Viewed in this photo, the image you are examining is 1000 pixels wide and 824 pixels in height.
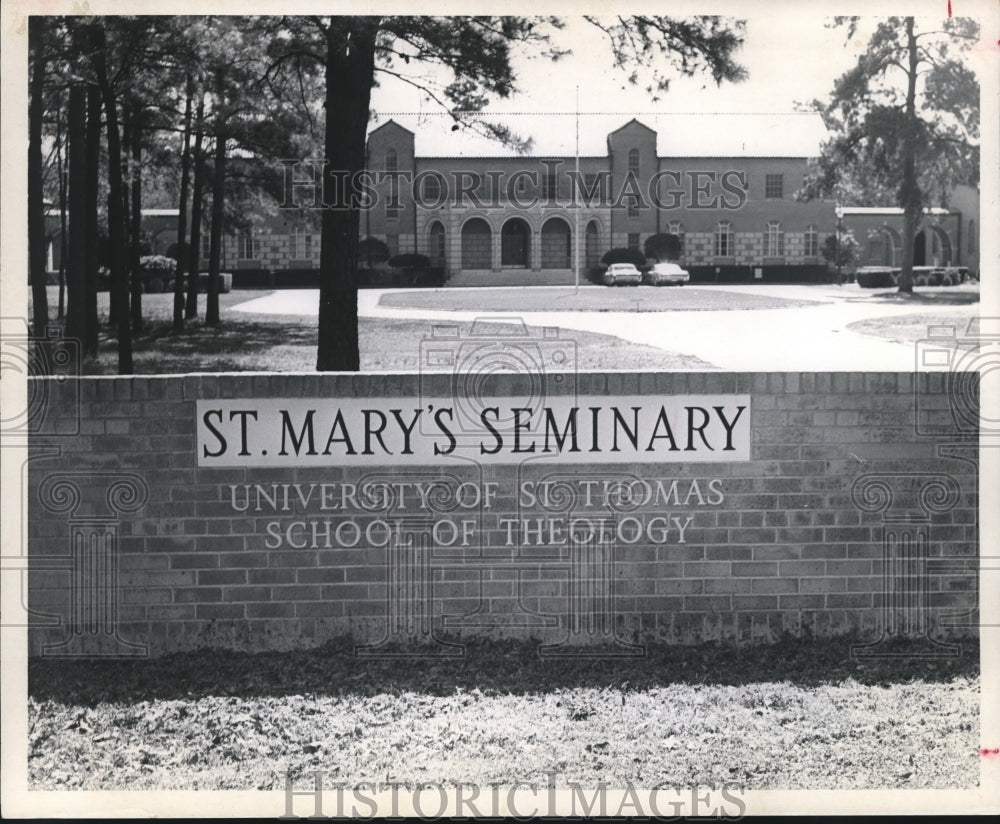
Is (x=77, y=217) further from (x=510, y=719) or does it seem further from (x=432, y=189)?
(x=510, y=719)

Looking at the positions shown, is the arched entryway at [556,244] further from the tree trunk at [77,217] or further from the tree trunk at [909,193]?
the tree trunk at [77,217]

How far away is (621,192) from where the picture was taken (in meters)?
5.03

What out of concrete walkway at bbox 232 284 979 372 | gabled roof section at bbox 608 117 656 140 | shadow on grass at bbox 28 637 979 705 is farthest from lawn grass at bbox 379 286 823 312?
shadow on grass at bbox 28 637 979 705

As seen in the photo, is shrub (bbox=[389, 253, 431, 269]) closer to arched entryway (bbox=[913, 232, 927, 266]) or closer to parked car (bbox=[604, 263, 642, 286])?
parked car (bbox=[604, 263, 642, 286])

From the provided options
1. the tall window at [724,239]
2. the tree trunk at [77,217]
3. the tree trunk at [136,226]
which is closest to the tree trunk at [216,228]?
the tree trunk at [136,226]

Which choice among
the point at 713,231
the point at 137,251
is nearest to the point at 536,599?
the point at 713,231

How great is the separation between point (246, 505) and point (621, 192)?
2043 millimetres

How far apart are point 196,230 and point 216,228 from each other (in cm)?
9

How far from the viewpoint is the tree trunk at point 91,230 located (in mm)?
4984

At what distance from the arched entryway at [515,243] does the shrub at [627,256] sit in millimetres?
346

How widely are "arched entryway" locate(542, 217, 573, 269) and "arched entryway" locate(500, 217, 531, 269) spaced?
0.08 metres

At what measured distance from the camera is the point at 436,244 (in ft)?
16.7

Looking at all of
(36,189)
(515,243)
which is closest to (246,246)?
(36,189)

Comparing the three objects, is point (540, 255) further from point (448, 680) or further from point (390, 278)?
point (448, 680)
